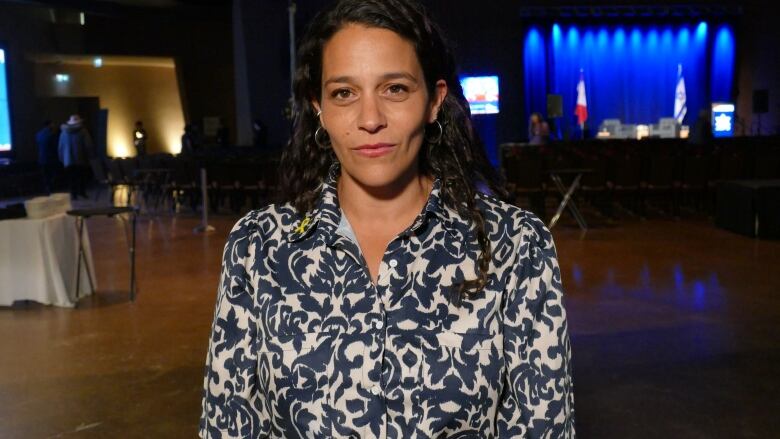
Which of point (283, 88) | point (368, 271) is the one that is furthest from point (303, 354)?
point (283, 88)

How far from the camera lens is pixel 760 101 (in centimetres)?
1941

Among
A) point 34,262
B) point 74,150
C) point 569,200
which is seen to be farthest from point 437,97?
point 74,150

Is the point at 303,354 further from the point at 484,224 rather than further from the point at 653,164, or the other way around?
the point at 653,164

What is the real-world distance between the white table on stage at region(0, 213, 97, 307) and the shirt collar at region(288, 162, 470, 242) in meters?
5.95

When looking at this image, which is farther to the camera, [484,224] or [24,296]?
[24,296]

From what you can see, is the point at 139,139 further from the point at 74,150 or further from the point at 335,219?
the point at 335,219

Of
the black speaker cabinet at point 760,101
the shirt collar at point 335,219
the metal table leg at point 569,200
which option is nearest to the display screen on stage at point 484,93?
the black speaker cabinet at point 760,101

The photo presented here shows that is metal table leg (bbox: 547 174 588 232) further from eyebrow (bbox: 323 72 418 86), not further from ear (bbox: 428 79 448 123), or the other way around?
eyebrow (bbox: 323 72 418 86)

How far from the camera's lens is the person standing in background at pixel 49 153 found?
1758 cm

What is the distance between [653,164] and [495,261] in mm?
10909

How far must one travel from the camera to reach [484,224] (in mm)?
1351

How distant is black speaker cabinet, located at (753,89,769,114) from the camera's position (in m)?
19.4

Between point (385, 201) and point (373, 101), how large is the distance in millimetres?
179

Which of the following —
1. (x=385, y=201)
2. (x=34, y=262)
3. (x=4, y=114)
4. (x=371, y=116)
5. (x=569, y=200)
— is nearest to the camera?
(x=371, y=116)
